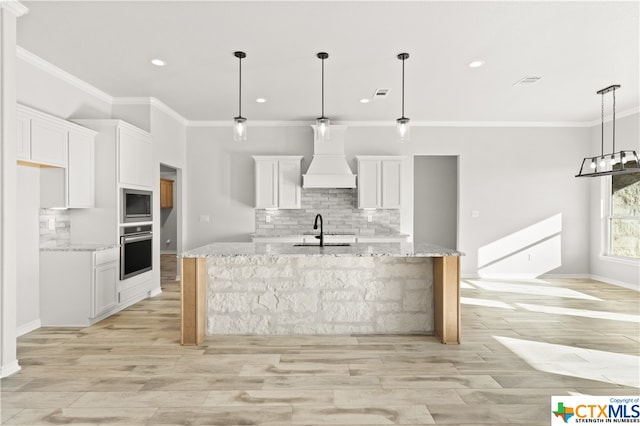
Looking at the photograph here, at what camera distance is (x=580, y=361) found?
297 centimetres

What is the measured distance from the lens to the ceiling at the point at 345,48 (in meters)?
2.92

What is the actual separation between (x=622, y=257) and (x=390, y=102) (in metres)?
4.48

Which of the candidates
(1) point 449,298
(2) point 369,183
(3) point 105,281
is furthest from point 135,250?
(1) point 449,298

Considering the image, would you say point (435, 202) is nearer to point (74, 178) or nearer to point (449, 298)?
point (449, 298)

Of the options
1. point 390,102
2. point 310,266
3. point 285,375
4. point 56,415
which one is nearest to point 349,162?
point 390,102

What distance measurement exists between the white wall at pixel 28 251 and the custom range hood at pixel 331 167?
3522 millimetres

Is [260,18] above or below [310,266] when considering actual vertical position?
above

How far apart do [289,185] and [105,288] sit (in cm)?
311

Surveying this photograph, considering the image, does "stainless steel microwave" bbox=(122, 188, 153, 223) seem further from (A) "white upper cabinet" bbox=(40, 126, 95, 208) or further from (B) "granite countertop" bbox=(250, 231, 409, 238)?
(B) "granite countertop" bbox=(250, 231, 409, 238)

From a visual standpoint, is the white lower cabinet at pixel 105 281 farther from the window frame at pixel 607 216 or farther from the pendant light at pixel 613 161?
the window frame at pixel 607 216

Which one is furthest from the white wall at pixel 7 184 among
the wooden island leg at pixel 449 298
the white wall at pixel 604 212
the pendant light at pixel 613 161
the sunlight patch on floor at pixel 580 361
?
the white wall at pixel 604 212

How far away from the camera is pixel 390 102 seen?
538 cm

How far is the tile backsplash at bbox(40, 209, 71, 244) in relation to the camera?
4008 mm

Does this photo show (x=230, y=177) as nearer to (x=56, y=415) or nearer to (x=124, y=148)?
(x=124, y=148)
